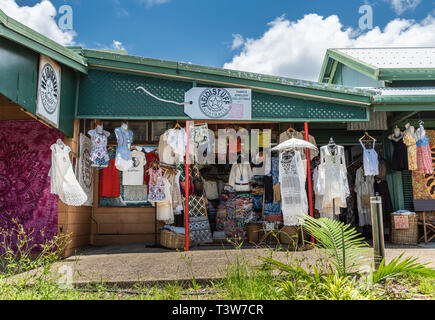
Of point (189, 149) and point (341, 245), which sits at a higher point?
point (189, 149)

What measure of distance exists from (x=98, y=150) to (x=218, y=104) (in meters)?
2.53

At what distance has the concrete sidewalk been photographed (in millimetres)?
4211

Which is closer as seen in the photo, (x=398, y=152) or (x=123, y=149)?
(x=123, y=149)

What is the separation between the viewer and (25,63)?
509 cm

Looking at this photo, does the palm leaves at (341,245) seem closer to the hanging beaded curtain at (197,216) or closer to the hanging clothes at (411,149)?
the hanging beaded curtain at (197,216)

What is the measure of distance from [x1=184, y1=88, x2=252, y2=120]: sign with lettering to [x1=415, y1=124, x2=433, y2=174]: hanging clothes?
12.3 ft

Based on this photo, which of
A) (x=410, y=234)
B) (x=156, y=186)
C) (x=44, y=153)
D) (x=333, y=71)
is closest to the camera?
(x=44, y=153)

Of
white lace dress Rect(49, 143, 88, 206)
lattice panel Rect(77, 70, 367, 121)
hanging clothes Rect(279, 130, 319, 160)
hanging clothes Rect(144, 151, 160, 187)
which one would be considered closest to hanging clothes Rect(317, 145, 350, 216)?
hanging clothes Rect(279, 130, 319, 160)

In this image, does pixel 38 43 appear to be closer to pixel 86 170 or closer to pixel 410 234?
pixel 86 170

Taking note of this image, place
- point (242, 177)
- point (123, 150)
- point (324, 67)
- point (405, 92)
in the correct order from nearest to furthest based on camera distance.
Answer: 1. point (123, 150)
2. point (405, 92)
3. point (242, 177)
4. point (324, 67)

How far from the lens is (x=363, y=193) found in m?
8.36

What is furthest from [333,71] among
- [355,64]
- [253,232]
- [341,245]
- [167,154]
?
[341,245]

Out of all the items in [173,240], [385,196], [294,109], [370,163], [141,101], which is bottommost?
[173,240]

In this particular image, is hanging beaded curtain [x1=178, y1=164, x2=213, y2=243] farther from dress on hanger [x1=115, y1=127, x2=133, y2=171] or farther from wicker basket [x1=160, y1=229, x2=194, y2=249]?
dress on hanger [x1=115, y1=127, x2=133, y2=171]
